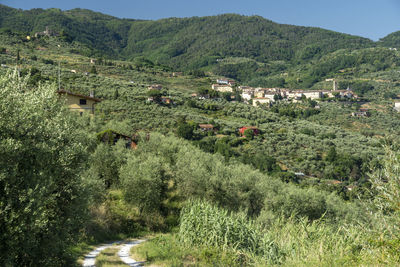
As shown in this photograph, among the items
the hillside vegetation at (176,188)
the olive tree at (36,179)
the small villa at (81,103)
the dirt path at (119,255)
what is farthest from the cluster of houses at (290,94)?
the olive tree at (36,179)

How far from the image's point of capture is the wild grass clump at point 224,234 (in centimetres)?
1169

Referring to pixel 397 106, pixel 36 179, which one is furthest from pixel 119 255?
pixel 397 106

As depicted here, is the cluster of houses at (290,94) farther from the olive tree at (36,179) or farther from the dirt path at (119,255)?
the olive tree at (36,179)

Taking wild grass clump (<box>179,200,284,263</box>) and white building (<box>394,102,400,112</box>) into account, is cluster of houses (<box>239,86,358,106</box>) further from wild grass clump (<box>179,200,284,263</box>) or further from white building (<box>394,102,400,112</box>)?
wild grass clump (<box>179,200,284,263</box>)

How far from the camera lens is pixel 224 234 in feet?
43.1

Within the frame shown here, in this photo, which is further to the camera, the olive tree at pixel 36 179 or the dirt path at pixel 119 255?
the dirt path at pixel 119 255

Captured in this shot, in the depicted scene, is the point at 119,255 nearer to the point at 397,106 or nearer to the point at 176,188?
the point at 176,188

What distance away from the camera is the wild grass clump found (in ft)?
38.4

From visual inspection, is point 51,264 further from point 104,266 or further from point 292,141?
point 292,141

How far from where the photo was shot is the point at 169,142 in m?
34.7

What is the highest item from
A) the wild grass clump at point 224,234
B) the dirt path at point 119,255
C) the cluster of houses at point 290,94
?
the cluster of houses at point 290,94

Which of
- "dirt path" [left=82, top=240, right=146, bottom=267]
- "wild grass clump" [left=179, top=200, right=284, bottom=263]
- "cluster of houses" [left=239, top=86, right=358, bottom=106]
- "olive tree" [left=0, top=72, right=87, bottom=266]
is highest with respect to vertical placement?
"cluster of houses" [left=239, top=86, right=358, bottom=106]

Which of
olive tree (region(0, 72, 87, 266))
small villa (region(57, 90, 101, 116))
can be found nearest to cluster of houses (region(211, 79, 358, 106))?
small villa (region(57, 90, 101, 116))

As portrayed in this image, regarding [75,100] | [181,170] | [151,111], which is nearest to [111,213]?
[181,170]
